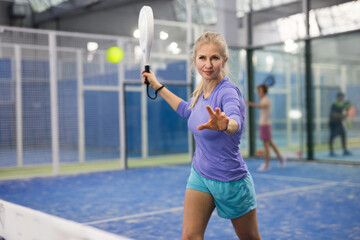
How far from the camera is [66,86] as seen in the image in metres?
10.1

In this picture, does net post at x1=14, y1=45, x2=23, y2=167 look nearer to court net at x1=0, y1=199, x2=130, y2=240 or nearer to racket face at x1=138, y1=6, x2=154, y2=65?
court net at x1=0, y1=199, x2=130, y2=240

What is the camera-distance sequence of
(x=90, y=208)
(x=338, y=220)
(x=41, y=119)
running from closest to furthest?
(x=338, y=220)
(x=90, y=208)
(x=41, y=119)

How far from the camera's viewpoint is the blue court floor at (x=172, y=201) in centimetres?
442

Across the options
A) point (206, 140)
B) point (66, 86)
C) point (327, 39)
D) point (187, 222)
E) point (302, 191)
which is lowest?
point (302, 191)

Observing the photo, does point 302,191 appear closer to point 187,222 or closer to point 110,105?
point 187,222

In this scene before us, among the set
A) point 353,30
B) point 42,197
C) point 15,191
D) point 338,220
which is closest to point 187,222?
point 338,220

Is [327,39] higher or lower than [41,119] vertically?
higher

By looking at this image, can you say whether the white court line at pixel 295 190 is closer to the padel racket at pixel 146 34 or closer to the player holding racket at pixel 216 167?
the player holding racket at pixel 216 167

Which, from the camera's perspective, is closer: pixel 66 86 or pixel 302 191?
pixel 302 191

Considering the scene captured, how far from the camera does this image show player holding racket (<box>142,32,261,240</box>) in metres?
2.34

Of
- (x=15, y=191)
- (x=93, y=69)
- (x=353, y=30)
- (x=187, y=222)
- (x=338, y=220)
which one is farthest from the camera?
(x=93, y=69)

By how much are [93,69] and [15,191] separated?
431 centimetres

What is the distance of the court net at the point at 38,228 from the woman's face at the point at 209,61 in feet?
3.44

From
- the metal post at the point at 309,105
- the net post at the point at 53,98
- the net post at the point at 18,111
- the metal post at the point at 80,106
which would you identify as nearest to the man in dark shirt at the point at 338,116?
the metal post at the point at 309,105
